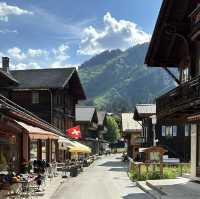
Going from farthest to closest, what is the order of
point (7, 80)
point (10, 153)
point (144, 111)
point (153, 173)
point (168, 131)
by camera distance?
1. point (144, 111)
2. point (168, 131)
3. point (7, 80)
4. point (10, 153)
5. point (153, 173)

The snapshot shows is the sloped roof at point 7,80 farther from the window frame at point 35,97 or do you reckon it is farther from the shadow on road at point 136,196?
the window frame at point 35,97

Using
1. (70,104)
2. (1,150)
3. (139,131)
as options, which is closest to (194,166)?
(1,150)

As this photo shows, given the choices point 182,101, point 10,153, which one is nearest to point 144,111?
point 10,153

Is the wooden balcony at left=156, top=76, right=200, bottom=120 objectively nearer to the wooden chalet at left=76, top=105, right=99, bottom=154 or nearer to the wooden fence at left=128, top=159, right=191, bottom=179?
the wooden fence at left=128, top=159, right=191, bottom=179

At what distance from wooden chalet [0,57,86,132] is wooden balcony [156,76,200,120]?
2793 cm

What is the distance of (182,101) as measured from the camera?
61.1 feet

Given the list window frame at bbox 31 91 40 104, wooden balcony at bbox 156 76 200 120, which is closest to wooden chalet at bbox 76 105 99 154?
window frame at bbox 31 91 40 104

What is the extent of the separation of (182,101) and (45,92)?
33.5 meters

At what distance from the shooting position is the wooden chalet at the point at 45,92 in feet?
167

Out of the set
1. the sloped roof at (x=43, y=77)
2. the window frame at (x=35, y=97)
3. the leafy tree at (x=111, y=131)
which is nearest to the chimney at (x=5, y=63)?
the sloped roof at (x=43, y=77)

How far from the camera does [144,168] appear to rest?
3281 centimetres

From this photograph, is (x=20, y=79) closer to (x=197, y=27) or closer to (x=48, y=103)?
(x=48, y=103)

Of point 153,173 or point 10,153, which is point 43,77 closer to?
point 10,153

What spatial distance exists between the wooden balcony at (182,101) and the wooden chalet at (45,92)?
27.9 m
